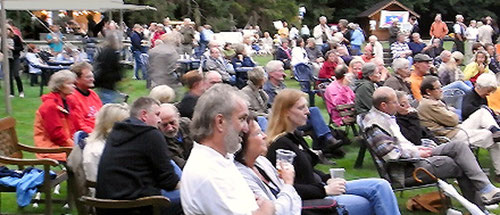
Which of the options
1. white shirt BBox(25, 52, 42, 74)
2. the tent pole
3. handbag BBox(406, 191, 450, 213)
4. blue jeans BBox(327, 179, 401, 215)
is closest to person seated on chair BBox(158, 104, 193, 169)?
blue jeans BBox(327, 179, 401, 215)

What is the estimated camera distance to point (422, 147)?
688 centimetres

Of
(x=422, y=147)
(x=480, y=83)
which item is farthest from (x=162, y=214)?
(x=480, y=83)

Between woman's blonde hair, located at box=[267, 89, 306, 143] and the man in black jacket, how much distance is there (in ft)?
2.96

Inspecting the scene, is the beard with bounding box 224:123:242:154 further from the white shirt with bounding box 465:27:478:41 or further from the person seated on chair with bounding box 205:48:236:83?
the white shirt with bounding box 465:27:478:41

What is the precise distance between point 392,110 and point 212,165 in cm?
358

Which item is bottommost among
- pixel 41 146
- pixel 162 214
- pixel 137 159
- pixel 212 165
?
pixel 41 146

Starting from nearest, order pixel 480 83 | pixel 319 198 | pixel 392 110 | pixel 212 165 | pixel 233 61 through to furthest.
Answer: pixel 212 165
pixel 319 198
pixel 392 110
pixel 480 83
pixel 233 61

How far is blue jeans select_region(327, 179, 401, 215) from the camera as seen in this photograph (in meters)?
5.05

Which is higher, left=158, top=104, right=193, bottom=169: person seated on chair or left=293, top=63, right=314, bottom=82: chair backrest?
left=158, top=104, right=193, bottom=169: person seated on chair

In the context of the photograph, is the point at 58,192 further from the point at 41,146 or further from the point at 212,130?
the point at 212,130

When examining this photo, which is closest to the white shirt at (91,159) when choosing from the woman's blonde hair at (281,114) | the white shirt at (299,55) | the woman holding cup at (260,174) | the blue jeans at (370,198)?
the woman's blonde hair at (281,114)

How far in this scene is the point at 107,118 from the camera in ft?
17.0

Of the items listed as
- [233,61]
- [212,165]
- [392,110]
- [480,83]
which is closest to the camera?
[212,165]

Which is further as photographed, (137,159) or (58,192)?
(58,192)
